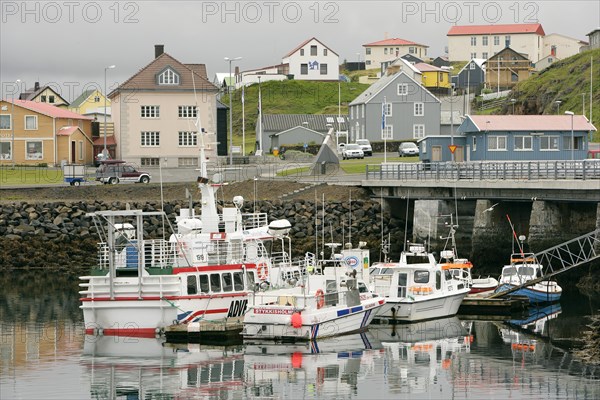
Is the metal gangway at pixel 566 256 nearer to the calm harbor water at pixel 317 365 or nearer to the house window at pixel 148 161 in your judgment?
the calm harbor water at pixel 317 365

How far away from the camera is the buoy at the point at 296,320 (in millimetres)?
39719

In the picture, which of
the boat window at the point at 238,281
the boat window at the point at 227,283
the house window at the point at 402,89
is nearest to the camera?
the boat window at the point at 227,283

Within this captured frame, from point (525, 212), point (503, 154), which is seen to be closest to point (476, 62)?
point (503, 154)

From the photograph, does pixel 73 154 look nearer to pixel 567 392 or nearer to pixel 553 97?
pixel 553 97

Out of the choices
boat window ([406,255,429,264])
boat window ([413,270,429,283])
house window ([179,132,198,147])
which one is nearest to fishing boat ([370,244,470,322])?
boat window ([413,270,429,283])

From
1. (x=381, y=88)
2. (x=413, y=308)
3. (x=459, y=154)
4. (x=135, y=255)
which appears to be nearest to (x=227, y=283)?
(x=135, y=255)

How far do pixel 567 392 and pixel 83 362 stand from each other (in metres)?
14.3

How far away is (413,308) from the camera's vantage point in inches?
1783

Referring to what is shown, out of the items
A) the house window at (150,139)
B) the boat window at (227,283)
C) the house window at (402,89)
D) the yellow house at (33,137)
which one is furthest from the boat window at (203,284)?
the house window at (402,89)

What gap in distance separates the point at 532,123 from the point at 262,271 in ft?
122

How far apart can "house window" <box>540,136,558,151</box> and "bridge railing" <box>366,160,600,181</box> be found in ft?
31.1

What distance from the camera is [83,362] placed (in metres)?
37.7

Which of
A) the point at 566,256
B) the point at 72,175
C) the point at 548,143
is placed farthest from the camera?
the point at 548,143

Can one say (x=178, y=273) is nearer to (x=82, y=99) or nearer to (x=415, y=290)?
(x=415, y=290)
